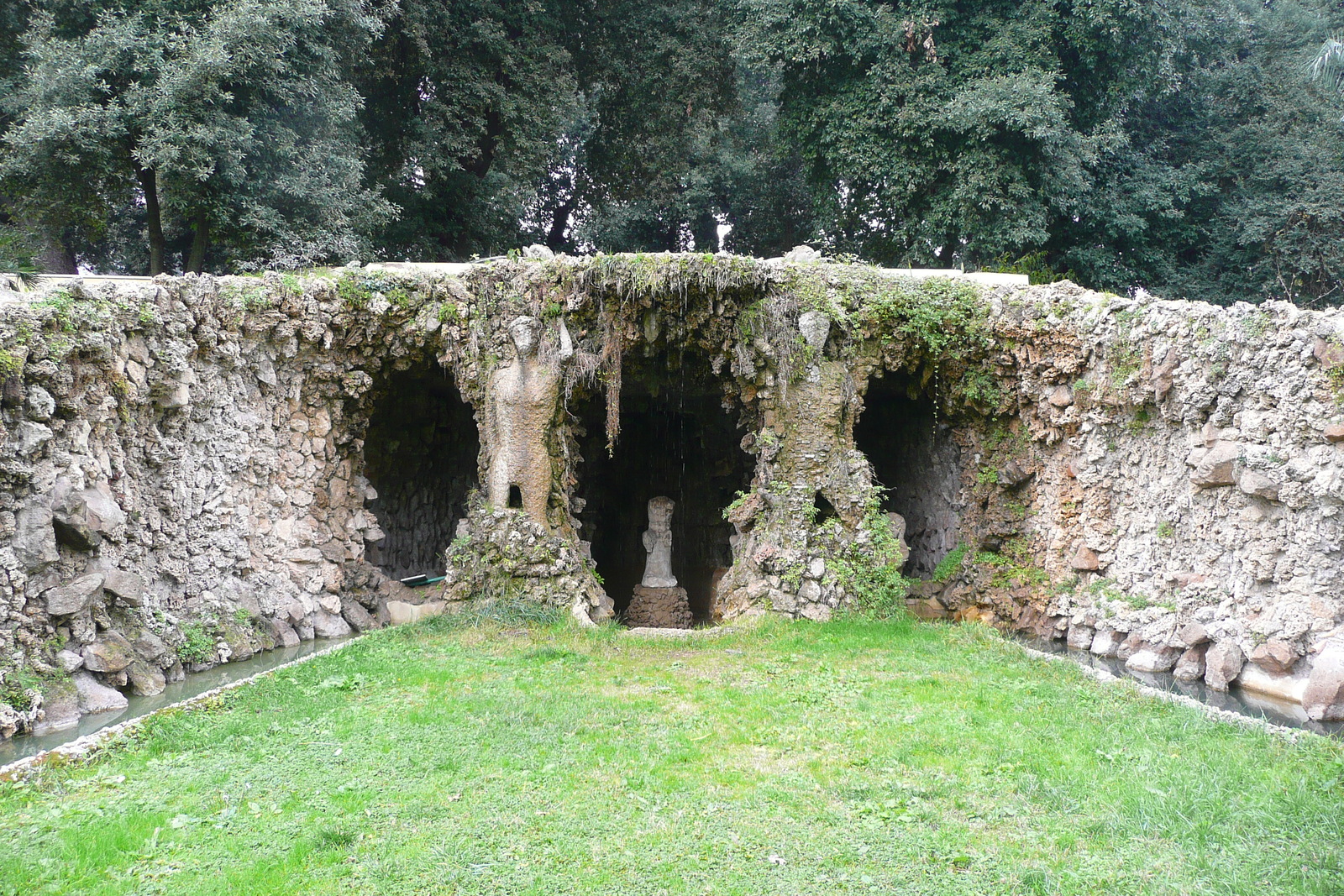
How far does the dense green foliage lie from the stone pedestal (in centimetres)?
758

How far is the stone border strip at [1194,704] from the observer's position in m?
6.75

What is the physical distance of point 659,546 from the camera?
15.4m

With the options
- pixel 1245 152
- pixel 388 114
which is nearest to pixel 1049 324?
pixel 1245 152

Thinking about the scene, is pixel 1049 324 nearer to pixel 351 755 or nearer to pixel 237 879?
pixel 351 755

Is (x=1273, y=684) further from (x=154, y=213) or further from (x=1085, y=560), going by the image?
(x=154, y=213)

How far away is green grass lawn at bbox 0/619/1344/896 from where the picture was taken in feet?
14.8

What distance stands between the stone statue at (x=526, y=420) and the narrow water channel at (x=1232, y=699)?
253 inches

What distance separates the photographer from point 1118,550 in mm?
10359

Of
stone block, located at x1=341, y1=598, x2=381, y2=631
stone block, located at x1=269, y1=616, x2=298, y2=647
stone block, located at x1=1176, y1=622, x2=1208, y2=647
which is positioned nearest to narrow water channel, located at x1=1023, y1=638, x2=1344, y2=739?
stone block, located at x1=1176, y1=622, x2=1208, y2=647

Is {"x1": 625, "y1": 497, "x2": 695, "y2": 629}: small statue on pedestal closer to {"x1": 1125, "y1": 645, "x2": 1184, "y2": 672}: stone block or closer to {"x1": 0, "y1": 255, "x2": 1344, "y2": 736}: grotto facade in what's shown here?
{"x1": 0, "y1": 255, "x2": 1344, "y2": 736}: grotto facade

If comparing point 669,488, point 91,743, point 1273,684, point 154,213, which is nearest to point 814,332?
point 1273,684

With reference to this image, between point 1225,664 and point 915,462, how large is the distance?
6476mm

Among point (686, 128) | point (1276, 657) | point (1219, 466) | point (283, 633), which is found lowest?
point (283, 633)

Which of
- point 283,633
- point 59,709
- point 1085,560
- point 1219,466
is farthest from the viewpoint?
point 1085,560
